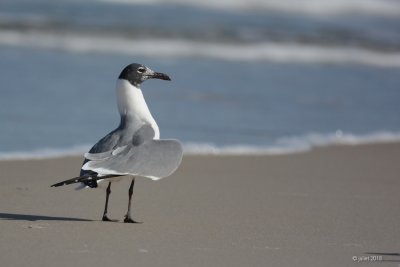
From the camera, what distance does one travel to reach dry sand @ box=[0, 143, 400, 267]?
5398mm

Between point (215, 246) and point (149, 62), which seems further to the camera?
point (149, 62)

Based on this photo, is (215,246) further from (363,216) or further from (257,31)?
(257,31)

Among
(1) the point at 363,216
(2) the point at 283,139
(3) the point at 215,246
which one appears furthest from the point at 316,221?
(2) the point at 283,139

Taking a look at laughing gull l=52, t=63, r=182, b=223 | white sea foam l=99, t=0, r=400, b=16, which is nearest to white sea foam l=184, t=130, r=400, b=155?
laughing gull l=52, t=63, r=182, b=223

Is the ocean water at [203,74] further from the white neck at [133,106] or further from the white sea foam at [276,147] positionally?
the white neck at [133,106]

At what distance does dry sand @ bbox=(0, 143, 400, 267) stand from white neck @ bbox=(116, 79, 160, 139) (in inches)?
24.3

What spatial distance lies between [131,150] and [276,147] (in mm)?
3485

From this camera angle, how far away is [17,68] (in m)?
13.4

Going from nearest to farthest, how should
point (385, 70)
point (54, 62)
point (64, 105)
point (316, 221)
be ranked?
point (316, 221) < point (64, 105) < point (54, 62) < point (385, 70)

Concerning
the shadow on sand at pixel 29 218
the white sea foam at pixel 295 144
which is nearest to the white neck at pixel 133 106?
the shadow on sand at pixel 29 218

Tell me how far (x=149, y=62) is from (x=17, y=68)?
9.76ft

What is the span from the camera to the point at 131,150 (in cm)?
621

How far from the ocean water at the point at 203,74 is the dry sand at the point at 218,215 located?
810mm

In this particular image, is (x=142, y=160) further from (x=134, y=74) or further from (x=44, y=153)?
(x=44, y=153)
